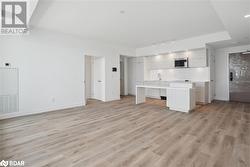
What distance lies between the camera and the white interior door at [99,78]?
6871 millimetres

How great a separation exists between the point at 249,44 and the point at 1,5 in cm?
867

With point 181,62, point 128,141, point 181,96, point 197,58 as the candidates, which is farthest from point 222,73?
point 128,141

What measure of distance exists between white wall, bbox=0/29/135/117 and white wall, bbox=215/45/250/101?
233 inches

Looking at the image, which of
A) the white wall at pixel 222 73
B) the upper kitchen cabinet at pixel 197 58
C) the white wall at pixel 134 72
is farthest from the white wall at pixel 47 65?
the white wall at pixel 222 73

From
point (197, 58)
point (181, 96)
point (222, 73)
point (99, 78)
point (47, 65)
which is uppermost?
point (197, 58)

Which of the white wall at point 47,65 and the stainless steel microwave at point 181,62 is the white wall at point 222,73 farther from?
the white wall at point 47,65

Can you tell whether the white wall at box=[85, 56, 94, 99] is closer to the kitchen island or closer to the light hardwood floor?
the light hardwood floor

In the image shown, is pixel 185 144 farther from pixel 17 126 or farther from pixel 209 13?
pixel 17 126

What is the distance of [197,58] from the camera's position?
245 inches

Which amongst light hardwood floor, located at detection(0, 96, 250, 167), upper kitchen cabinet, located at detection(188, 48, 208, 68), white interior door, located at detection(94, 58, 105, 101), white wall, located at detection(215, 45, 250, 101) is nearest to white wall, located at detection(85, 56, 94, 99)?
white interior door, located at detection(94, 58, 105, 101)

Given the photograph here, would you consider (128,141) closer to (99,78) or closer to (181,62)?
(99,78)

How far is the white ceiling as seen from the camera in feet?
10.1

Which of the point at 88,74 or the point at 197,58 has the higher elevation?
the point at 197,58

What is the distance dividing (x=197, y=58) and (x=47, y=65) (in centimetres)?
608
